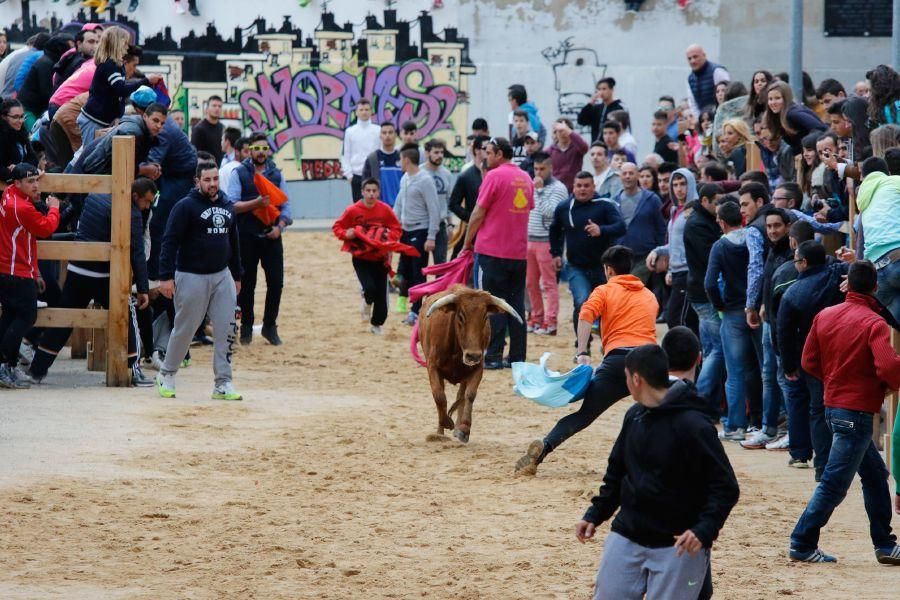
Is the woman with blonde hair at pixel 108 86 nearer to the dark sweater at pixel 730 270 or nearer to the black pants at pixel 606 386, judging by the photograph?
the dark sweater at pixel 730 270

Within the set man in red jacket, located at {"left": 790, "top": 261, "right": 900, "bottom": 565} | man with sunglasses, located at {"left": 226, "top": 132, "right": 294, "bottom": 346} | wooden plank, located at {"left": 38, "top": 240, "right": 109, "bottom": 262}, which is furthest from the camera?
man with sunglasses, located at {"left": 226, "top": 132, "right": 294, "bottom": 346}

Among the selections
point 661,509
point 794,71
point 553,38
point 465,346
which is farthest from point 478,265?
point 553,38

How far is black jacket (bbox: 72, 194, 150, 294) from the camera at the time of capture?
1363 cm

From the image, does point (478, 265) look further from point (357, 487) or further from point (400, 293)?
point (357, 487)

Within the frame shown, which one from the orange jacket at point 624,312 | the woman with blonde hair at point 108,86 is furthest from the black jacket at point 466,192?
the orange jacket at point 624,312

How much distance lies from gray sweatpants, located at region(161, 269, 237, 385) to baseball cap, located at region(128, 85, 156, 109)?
2079 millimetres

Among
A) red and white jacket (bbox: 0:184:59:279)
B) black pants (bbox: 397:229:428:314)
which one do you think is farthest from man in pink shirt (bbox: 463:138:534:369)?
red and white jacket (bbox: 0:184:59:279)

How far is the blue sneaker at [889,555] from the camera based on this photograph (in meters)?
8.38

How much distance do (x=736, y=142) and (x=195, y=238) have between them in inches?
240

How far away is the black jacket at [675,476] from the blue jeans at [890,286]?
4845mm

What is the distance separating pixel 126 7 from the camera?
27.8m

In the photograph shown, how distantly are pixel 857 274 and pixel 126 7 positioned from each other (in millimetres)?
21996

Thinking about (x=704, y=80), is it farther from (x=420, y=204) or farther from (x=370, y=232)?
(x=370, y=232)

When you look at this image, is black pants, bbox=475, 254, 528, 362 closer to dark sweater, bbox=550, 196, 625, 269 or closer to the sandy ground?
the sandy ground
